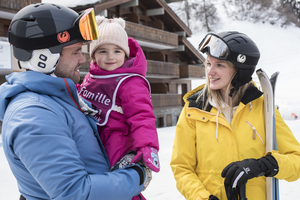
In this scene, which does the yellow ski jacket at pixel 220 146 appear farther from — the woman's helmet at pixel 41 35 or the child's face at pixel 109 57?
the woman's helmet at pixel 41 35

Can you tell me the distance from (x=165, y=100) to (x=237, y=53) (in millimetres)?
19633

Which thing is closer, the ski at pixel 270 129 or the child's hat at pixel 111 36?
the ski at pixel 270 129

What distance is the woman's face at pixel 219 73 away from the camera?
7.88 ft

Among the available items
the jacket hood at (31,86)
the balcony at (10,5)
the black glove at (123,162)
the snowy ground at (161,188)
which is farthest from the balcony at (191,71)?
the jacket hood at (31,86)

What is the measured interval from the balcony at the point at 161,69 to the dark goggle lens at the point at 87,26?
58.6 ft

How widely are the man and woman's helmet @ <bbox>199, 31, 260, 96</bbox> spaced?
1.08 m

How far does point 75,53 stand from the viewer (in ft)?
5.94

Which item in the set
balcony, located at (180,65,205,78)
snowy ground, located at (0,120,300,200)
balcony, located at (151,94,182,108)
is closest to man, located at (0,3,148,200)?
snowy ground, located at (0,120,300,200)

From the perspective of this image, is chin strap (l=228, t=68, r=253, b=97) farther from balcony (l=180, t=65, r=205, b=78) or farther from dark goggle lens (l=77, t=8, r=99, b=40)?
balcony (l=180, t=65, r=205, b=78)

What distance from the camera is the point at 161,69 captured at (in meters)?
21.2

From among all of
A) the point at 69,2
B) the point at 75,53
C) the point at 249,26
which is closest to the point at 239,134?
the point at 75,53

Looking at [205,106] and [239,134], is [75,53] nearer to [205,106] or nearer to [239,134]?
[205,106]

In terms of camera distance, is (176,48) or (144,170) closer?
(144,170)

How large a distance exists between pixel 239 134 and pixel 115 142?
103cm
